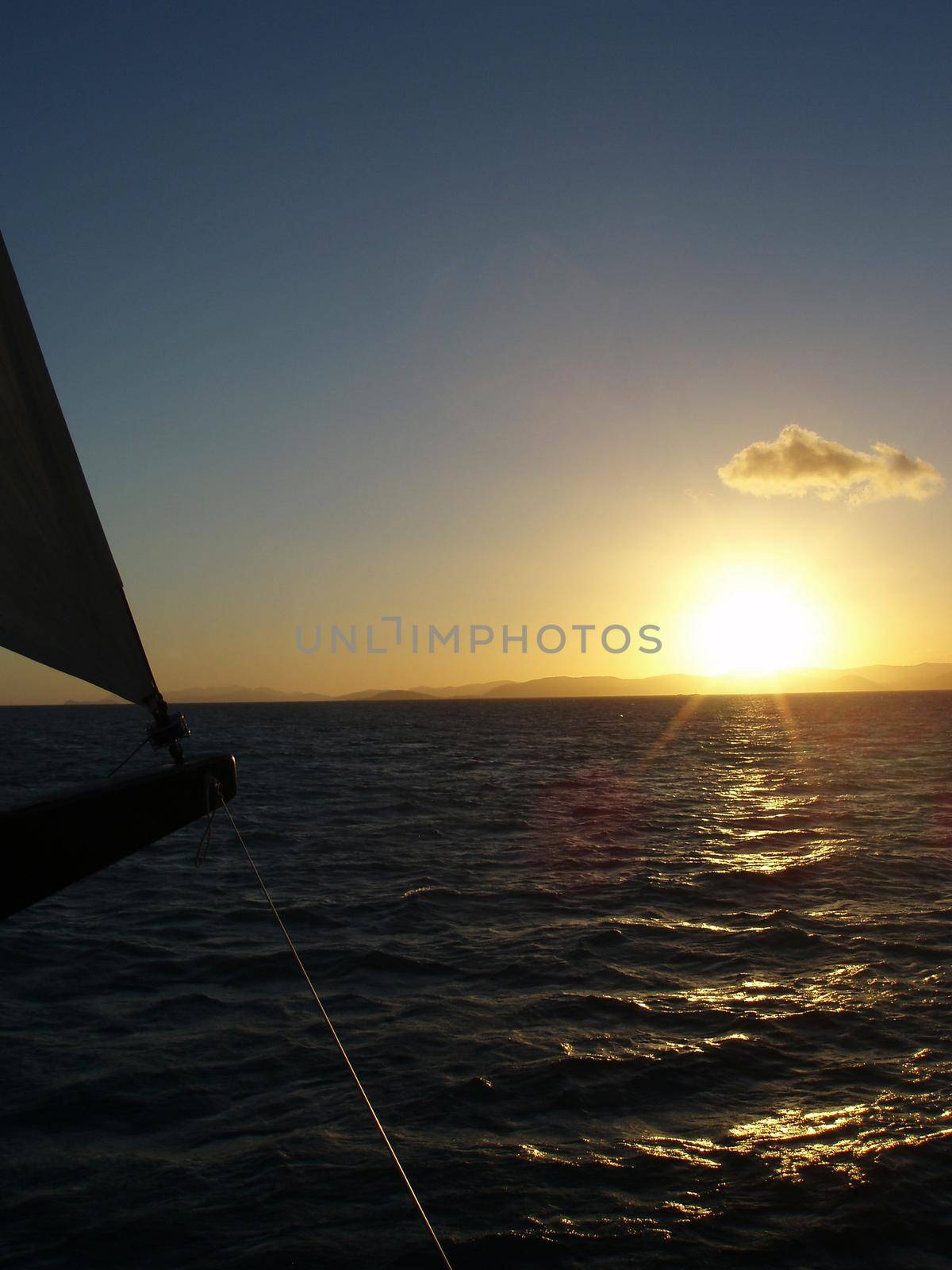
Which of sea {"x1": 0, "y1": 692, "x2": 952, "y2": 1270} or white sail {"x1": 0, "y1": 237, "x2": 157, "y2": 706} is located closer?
white sail {"x1": 0, "y1": 237, "x2": 157, "y2": 706}

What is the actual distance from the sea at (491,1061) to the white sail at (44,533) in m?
4.76

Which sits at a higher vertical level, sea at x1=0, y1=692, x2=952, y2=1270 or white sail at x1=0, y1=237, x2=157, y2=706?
white sail at x1=0, y1=237, x2=157, y2=706

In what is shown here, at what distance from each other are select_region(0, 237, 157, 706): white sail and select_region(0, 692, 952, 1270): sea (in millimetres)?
4755

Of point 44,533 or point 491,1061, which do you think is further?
point 491,1061

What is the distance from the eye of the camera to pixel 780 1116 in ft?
25.5

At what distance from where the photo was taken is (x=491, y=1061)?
8914 mm

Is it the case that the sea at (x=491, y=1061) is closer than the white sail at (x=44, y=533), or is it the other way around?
the white sail at (x=44, y=533)

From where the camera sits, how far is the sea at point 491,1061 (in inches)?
248

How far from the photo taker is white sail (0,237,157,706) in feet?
Answer: 10.8

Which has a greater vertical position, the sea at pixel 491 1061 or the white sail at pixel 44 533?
the white sail at pixel 44 533

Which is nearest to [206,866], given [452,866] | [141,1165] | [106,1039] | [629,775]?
[452,866]

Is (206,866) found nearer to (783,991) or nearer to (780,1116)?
(783,991)

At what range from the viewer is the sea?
20.6ft

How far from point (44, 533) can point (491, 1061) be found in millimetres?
7461
